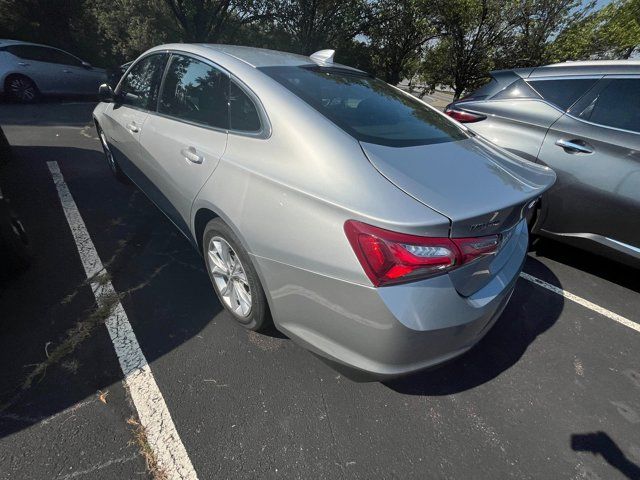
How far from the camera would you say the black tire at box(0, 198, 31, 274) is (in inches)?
90.6

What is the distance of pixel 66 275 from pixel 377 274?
8.14ft

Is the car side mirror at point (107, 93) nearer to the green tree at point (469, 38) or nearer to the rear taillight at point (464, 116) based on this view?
the rear taillight at point (464, 116)

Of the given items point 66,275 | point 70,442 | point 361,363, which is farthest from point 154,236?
point 361,363

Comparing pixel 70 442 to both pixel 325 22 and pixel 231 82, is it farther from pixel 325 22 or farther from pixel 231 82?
pixel 325 22

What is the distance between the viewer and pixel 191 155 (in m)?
2.19

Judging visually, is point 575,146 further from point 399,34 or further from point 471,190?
point 399,34

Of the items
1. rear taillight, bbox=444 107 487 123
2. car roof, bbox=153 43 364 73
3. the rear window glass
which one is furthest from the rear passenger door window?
car roof, bbox=153 43 364 73

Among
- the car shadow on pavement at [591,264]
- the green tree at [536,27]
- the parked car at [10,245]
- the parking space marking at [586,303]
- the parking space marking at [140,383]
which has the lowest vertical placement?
the parking space marking at [140,383]

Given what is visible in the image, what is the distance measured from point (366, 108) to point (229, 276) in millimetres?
1361

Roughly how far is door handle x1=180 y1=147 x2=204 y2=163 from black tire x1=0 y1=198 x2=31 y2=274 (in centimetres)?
128

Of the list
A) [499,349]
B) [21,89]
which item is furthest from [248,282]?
[21,89]

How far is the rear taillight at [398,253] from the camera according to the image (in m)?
1.33

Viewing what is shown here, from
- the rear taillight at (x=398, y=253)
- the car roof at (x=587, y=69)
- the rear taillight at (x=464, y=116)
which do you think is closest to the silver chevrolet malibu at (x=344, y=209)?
the rear taillight at (x=398, y=253)

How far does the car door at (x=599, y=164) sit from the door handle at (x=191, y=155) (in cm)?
284
